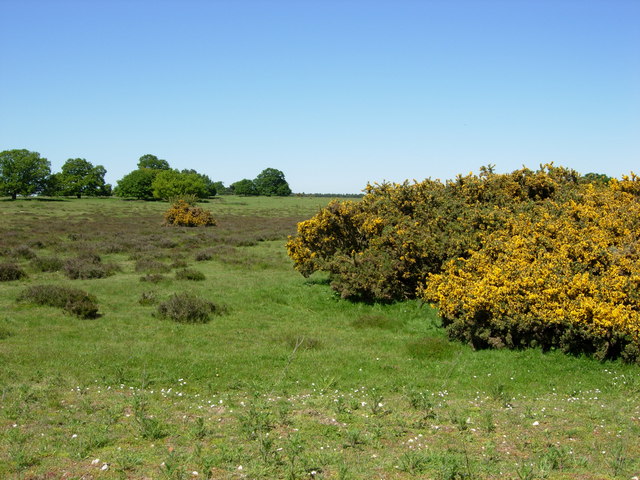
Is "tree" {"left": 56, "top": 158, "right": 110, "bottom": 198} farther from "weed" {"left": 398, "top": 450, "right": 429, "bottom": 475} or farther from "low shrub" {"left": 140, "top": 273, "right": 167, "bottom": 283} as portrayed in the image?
"weed" {"left": 398, "top": 450, "right": 429, "bottom": 475}

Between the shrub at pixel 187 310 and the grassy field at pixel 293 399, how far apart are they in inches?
9.6

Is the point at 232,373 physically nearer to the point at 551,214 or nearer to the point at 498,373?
the point at 498,373

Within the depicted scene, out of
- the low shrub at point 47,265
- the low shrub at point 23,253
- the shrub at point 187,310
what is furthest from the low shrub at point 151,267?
the shrub at point 187,310

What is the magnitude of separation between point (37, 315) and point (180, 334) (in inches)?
161

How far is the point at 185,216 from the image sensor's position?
46.0 m

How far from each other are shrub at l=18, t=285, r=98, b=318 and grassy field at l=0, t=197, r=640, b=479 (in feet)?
0.96

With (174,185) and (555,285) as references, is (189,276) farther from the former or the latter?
(174,185)

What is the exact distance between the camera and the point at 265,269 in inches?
901

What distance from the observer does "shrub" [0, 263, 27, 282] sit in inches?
719

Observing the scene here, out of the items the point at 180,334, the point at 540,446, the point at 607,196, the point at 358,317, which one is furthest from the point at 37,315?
the point at 607,196

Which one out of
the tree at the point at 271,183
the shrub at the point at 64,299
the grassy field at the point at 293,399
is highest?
the tree at the point at 271,183

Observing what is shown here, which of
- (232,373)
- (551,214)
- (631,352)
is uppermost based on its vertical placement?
(551,214)

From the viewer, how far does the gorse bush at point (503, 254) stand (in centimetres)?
1016

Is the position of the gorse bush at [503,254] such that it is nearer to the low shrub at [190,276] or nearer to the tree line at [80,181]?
the low shrub at [190,276]
